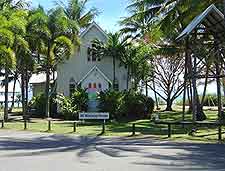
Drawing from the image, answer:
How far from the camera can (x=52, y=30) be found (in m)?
37.8

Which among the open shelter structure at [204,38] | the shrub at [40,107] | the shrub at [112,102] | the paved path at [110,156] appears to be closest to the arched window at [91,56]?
the shrub at [40,107]

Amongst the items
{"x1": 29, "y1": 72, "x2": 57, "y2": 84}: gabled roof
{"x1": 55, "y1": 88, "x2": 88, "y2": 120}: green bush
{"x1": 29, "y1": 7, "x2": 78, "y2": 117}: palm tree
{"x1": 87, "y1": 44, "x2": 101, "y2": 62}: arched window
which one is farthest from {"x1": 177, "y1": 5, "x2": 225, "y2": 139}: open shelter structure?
{"x1": 29, "y1": 72, "x2": 57, "y2": 84}: gabled roof

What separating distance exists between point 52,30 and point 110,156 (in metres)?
24.6

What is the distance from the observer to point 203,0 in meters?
25.5

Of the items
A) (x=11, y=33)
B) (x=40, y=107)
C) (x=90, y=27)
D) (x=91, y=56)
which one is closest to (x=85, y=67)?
(x=91, y=56)

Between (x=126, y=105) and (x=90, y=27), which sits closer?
(x=126, y=105)

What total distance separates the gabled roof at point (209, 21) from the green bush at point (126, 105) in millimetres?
13841

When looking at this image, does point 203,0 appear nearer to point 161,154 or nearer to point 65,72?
point 161,154

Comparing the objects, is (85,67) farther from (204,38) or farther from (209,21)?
(209,21)

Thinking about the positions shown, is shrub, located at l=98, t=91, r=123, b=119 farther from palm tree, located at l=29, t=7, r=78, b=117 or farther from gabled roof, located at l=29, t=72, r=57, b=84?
gabled roof, located at l=29, t=72, r=57, b=84

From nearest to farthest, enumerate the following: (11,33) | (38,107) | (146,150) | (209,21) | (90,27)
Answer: (146,150), (209,21), (11,33), (38,107), (90,27)

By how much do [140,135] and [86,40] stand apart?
22.8 meters

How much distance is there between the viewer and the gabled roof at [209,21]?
2306 centimetres

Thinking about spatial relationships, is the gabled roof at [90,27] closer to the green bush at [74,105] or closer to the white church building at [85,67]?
the white church building at [85,67]
